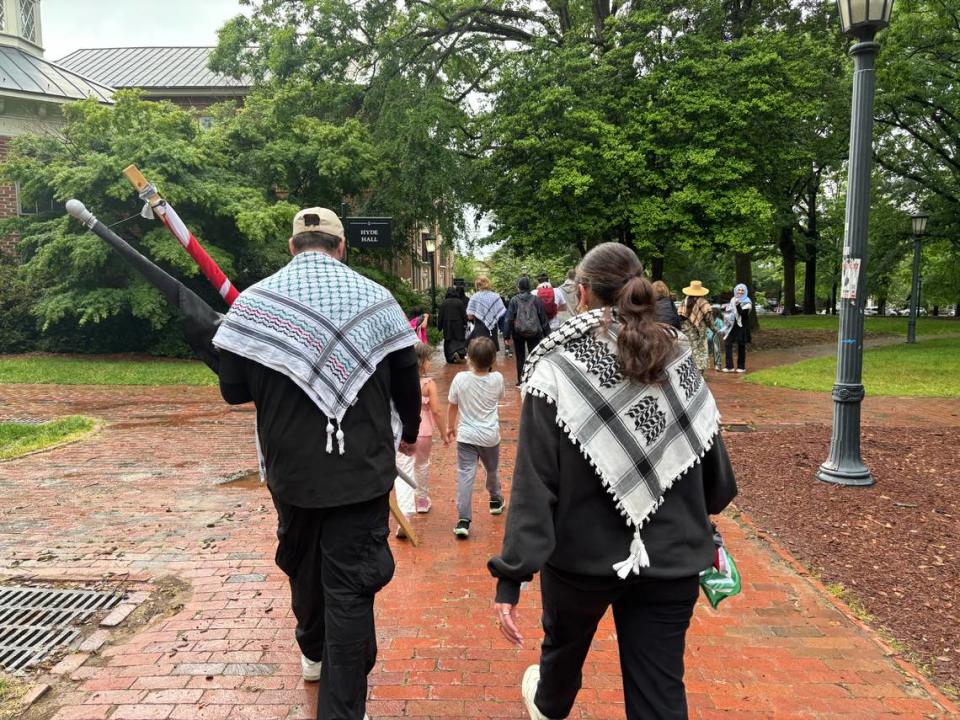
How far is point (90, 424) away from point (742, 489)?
340 inches

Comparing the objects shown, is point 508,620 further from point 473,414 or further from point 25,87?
point 25,87

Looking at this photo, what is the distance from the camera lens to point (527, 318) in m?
12.0

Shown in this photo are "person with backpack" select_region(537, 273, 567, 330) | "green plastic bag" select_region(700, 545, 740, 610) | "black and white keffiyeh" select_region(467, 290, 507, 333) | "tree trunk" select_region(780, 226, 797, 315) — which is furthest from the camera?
"tree trunk" select_region(780, 226, 797, 315)

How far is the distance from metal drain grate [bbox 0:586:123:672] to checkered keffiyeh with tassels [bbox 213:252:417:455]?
2221mm

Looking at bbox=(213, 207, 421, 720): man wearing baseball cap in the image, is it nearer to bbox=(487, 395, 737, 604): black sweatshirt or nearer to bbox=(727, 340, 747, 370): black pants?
bbox=(487, 395, 737, 604): black sweatshirt

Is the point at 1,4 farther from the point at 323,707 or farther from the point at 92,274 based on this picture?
the point at 323,707

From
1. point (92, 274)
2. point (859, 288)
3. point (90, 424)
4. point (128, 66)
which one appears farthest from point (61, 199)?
point (128, 66)

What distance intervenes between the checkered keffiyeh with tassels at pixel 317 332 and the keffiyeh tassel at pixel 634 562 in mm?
1113

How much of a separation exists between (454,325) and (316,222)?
43.7ft

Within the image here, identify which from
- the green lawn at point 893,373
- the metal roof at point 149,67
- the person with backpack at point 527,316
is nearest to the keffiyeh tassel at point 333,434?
the person with backpack at point 527,316

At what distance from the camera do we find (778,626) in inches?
151

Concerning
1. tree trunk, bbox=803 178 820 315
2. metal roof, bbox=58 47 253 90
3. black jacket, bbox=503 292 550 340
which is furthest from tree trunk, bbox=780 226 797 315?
metal roof, bbox=58 47 253 90

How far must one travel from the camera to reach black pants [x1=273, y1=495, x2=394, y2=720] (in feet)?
8.73

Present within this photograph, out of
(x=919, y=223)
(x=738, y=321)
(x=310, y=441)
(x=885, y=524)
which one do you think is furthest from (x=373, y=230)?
(x=919, y=223)
